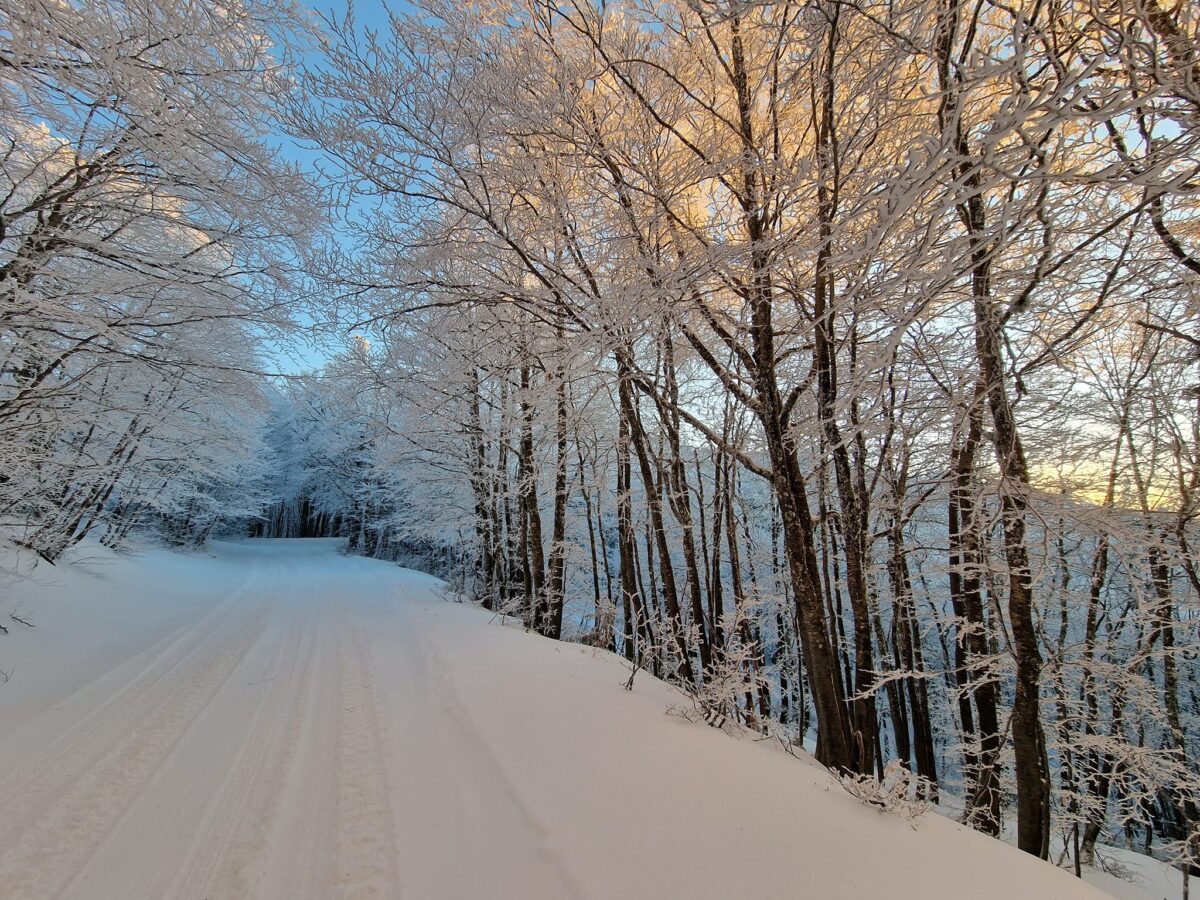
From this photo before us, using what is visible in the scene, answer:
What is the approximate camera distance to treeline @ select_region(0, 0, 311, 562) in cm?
344

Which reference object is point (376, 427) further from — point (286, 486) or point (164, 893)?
point (286, 486)

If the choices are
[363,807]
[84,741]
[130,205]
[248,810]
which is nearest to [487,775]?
[363,807]

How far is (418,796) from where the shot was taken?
290 centimetres

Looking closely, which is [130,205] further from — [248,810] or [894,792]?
[894,792]

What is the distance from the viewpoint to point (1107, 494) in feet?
24.5

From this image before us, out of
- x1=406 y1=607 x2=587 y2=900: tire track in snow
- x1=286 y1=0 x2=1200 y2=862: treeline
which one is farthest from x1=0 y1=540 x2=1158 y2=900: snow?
x1=286 y1=0 x2=1200 y2=862: treeline

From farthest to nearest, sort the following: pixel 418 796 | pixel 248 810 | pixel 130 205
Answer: pixel 130 205
pixel 418 796
pixel 248 810

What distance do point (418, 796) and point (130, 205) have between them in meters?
5.63

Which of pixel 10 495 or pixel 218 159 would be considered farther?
pixel 10 495

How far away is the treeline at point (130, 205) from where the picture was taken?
3.44 m

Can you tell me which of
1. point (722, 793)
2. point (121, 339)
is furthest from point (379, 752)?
point (121, 339)

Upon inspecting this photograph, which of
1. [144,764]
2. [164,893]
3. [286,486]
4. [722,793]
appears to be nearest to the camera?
[164,893]

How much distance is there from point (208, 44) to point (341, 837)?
224 inches

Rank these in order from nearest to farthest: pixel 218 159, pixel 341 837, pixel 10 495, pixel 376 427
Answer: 1. pixel 341 837
2. pixel 218 159
3. pixel 10 495
4. pixel 376 427
